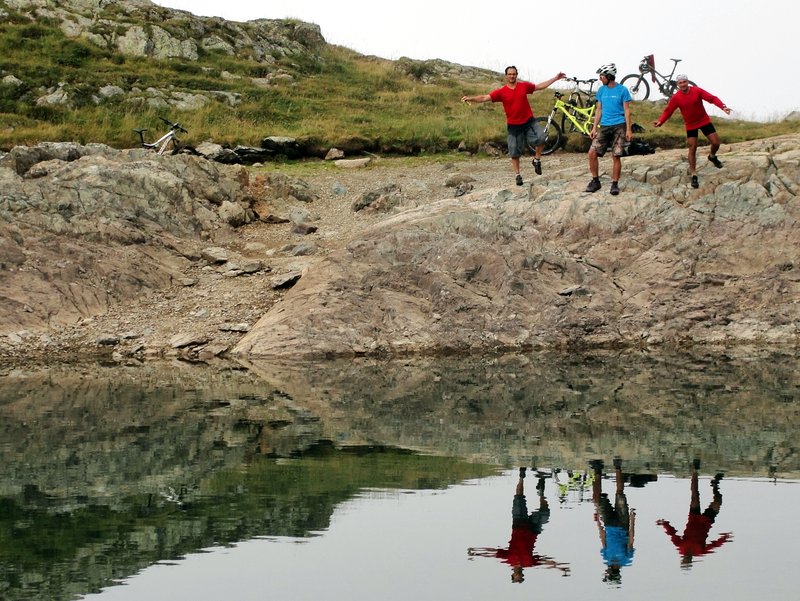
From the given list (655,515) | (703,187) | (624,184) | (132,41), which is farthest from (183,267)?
(132,41)

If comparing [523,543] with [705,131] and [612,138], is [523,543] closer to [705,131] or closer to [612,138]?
[612,138]

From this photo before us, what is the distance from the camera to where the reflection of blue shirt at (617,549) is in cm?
835

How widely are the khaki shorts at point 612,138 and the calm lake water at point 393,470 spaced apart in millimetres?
4193

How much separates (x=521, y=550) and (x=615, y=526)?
1.00 m

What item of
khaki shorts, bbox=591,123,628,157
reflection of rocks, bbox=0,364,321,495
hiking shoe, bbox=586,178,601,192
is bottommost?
reflection of rocks, bbox=0,364,321,495

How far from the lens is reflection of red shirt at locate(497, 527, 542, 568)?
840 cm

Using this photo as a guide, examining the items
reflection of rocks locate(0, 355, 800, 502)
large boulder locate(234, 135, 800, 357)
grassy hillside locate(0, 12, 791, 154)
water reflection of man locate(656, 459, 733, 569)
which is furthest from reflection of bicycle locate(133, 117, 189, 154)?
water reflection of man locate(656, 459, 733, 569)

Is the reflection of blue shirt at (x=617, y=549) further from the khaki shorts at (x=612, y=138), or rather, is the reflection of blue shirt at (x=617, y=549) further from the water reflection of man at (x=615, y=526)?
the khaki shorts at (x=612, y=138)

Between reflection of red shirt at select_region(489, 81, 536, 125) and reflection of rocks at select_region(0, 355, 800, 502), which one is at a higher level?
reflection of red shirt at select_region(489, 81, 536, 125)

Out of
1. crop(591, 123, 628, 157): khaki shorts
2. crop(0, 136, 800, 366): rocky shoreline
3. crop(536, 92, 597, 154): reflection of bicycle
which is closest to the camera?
crop(591, 123, 628, 157): khaki shorts

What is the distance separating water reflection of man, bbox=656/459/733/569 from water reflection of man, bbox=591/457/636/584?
0.32 meters

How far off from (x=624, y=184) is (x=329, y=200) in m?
10.9

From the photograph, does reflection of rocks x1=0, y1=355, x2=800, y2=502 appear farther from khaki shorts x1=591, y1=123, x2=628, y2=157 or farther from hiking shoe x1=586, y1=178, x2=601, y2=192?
hiking shoe x1=586, y1=178, x2=601, y2=192

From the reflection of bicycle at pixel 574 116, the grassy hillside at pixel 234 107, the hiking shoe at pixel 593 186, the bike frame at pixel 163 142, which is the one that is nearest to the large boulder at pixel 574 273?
the hiking shoe at pixel 593 186
